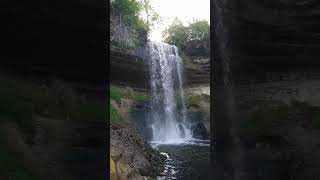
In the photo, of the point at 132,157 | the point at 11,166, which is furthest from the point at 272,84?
the point at 132,157

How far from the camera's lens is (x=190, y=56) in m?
25.6

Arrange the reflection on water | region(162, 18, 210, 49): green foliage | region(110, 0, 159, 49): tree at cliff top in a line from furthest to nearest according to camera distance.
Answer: region(162, 18, 210, 49): green foliage
region(110, 0, 159, 49): tree at cliff top
the reflection on water

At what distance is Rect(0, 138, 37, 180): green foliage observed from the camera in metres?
3.81

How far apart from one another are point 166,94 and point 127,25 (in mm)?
4649

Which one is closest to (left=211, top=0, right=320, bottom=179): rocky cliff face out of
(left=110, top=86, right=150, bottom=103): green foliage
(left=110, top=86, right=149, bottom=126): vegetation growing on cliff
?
(left=110, top=86, right=149, bottom=126): vegetation growing on cliff

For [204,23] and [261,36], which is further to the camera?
[204,23]

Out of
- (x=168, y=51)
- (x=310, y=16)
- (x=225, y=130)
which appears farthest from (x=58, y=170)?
(x=168, y=51)

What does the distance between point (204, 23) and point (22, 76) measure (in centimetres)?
2604

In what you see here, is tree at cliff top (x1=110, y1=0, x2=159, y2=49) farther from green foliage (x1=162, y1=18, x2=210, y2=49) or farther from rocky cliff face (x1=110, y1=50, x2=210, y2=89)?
green foliage (x1=162, y1=18, x2=210, y2=49)

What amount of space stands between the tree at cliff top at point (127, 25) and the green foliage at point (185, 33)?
358 centimetres

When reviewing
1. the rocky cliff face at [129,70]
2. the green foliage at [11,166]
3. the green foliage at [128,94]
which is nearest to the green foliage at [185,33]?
the rocky cliff face at [129,70]

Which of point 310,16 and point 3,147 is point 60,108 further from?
point 310,16

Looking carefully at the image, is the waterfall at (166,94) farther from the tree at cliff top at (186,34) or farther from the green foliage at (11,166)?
the green foliage at (11,166)

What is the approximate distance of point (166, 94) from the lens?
76.0 ft
